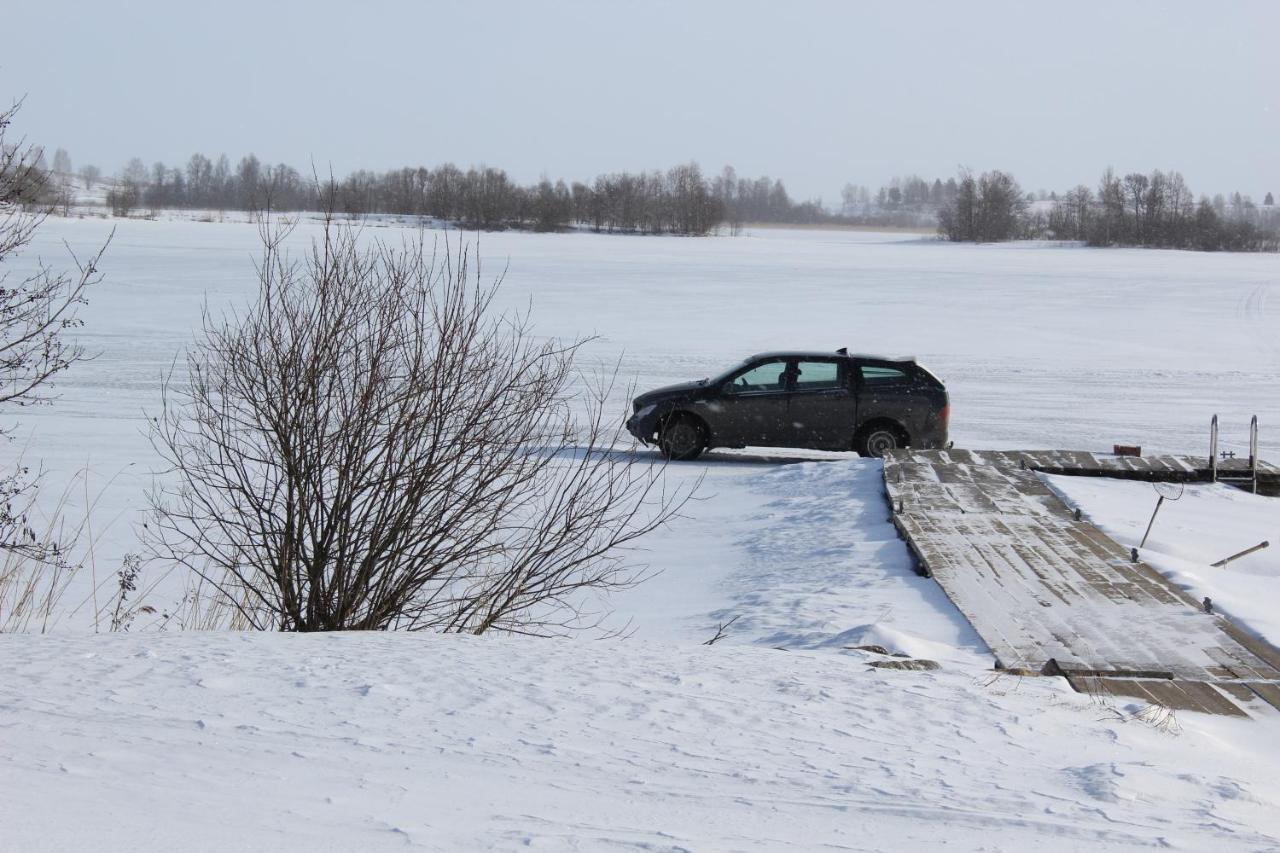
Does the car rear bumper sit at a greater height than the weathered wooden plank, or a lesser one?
greater

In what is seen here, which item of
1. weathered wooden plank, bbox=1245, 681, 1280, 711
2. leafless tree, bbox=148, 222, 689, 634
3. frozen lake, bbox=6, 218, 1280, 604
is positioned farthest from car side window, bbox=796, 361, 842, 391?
weathered wooden plank, bbox=1245, 681, 1280, 711

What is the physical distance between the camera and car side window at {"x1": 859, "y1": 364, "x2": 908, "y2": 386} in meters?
16.8

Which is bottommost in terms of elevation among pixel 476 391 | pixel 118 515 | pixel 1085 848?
pixel 118 515

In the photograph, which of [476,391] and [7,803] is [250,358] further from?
[7,803]

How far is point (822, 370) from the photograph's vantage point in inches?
666

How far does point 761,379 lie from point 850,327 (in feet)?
60.7

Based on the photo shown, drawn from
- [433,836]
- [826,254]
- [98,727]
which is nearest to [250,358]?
[98,727]

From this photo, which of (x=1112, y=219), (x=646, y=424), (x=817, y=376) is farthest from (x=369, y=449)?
(x=1112, y=219)

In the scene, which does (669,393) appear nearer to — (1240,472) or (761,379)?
(761,379)

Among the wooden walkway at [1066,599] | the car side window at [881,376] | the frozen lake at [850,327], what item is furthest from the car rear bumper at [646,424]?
the frozen lake at [850,327]

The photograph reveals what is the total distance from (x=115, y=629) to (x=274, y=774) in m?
4.62

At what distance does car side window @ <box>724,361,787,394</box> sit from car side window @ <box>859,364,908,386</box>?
109cm

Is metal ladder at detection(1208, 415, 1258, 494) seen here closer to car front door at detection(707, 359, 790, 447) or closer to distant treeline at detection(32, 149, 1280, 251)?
car front door at detection(707, 359, 790, 447)

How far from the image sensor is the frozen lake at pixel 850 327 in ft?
64.3
